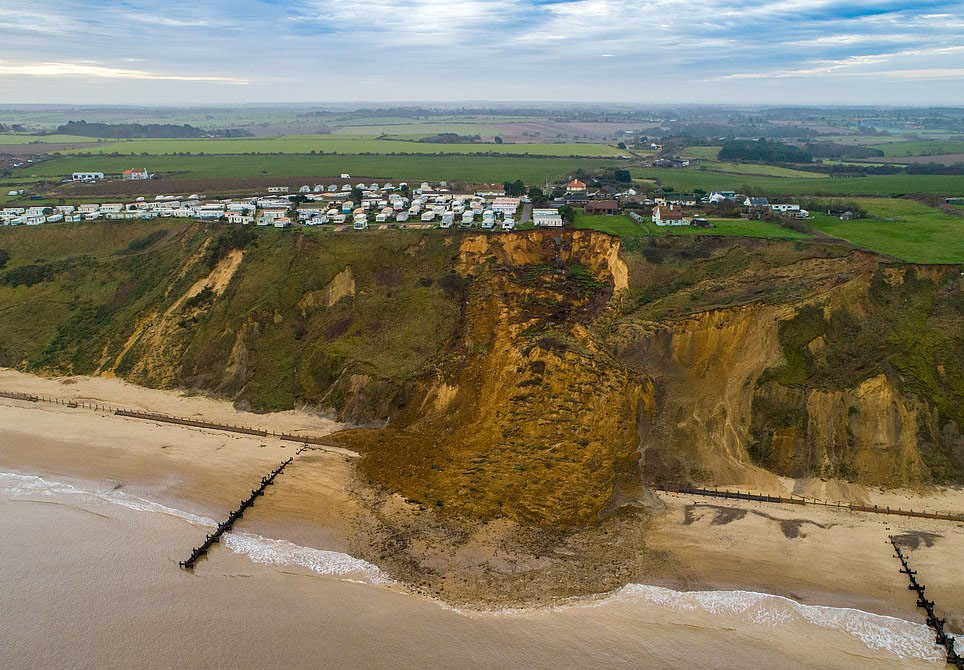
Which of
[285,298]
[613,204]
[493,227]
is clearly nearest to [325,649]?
[285,298]

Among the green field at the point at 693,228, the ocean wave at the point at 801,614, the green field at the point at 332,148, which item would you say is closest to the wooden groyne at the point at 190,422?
the ocean wave at the point at 801,614

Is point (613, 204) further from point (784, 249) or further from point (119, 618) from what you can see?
point (119, 618)

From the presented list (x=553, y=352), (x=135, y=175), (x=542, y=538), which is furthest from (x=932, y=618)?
(x=135, y=175)

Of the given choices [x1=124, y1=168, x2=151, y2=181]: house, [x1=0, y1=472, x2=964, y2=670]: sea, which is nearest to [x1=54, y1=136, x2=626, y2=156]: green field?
[x1=124, y1=168, x2=151, y2=181]: house

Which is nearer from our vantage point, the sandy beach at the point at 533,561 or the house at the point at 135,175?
the sandy beach at the point at 533,561

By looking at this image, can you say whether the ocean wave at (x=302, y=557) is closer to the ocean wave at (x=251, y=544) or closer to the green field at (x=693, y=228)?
the ocean wave at (x=251, y=544)

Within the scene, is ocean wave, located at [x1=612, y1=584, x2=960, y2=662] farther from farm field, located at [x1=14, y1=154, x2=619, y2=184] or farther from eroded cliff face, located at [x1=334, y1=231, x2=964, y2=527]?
farm field, located at [x1=14, y1=154, x2=619, y2=184]
